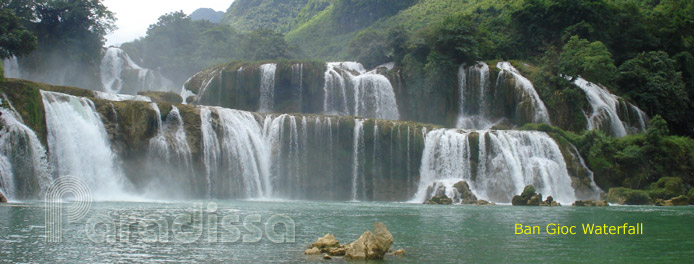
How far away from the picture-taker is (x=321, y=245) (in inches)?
500

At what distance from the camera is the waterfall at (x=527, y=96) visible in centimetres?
4338

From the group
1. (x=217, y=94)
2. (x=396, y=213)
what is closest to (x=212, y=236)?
(x=396, y=213)

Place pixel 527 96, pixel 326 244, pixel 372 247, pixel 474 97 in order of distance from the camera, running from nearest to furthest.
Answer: pixel 372 247, pixel 326 244, pixel 527 96, pixel 474 97

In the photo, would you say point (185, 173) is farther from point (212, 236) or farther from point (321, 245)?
point (321, 245)

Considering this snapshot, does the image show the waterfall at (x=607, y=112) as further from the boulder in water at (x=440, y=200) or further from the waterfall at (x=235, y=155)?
the waterfall at (x=235, y=155)

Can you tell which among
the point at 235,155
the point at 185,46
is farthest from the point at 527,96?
the point at 185,46

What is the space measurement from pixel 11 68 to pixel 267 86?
70.8ft

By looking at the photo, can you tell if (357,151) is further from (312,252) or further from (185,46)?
(185,46)

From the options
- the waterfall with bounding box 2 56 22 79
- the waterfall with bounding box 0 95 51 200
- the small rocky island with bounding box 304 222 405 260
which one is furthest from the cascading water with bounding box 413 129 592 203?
the waterfall with bounding box 2 56 22 79

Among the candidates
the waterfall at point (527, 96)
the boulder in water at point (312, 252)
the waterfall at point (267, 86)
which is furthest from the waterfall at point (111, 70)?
the boulder in water at point (312, 252)

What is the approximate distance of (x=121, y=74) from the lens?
2295 inches

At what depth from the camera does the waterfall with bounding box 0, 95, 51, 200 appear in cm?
2497

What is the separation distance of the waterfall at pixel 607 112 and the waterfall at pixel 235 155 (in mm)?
23041

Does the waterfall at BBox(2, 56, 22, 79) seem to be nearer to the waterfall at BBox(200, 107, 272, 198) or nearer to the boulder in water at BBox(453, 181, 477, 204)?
the waterfall at BBox(200, 107, 272, 198)
